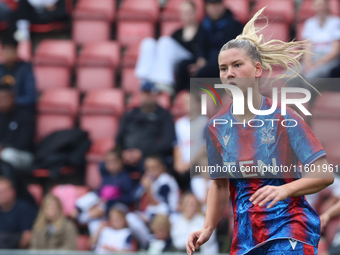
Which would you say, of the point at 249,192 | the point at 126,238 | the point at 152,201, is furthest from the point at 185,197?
the point at 249,192

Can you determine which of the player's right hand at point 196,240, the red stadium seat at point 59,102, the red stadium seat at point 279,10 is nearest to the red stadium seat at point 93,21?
the red stadium seat at point 59,102

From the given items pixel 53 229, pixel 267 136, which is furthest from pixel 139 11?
pixel 267 136

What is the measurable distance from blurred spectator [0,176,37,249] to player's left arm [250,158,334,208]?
3.85 m

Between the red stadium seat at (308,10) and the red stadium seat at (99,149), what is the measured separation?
9.22 feet

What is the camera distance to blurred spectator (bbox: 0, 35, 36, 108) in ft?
20.0

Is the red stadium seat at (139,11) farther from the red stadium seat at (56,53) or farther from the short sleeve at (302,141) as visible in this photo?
the short sleeve at (302,141)

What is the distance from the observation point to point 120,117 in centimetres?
630

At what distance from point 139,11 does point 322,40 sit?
270cm

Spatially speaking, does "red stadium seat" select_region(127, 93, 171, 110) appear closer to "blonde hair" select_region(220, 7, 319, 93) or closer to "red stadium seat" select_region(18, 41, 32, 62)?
"red stadium seat" select_region(18, 41, 32, 62)

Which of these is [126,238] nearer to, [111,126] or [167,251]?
[167,251]

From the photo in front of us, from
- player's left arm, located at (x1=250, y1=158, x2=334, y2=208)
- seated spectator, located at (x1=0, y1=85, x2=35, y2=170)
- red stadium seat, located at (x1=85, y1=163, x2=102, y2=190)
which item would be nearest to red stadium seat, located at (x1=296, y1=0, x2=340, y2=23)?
red stadium seat, located at (x1=85, y1=163, x2=102, y2=190)

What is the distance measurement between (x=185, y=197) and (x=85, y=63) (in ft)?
9.04

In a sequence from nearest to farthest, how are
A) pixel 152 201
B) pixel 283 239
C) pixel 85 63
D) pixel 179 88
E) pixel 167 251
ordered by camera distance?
1. pixel 283 239
2. pixel 167 251
3. pixel 152 201
4. pixel 179 88
5. pixel 85 63

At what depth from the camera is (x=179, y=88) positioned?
6.12 metres
